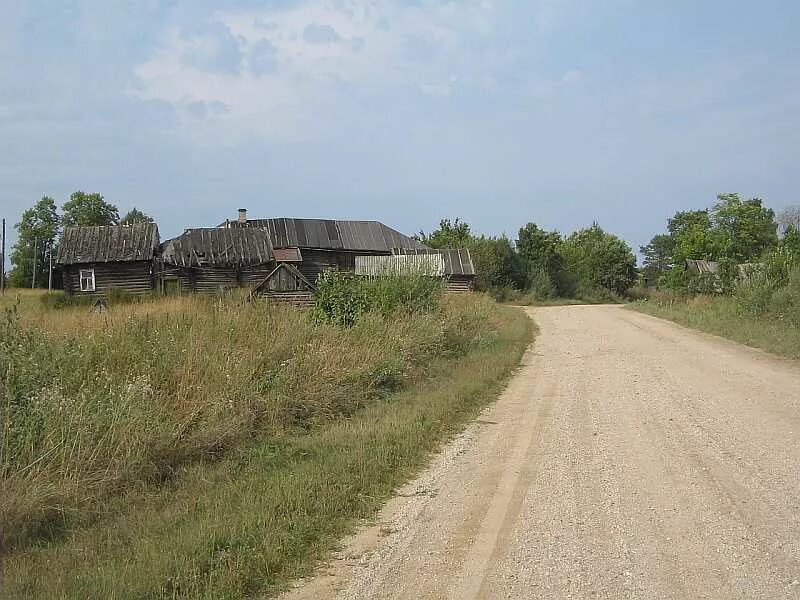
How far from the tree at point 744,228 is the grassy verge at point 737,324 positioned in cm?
3250

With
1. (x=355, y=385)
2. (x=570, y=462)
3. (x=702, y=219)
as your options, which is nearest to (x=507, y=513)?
(x=570, y=462)

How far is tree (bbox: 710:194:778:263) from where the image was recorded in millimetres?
65250

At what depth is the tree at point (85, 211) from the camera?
76.1 m

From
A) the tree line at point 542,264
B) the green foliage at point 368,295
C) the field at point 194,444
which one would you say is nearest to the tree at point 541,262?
the tree line at point 542,264

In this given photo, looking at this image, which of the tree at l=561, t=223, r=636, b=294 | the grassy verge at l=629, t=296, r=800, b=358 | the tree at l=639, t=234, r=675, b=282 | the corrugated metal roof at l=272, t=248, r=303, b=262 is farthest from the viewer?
the tree at l=639, t=234, r=675, b=282

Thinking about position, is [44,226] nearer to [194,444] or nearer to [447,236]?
[447,236]

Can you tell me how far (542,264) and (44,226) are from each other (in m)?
49.9

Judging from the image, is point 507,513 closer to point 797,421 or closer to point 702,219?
point 797,421

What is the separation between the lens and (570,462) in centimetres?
798

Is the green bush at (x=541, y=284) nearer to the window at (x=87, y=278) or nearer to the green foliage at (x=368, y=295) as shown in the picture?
the window at (x=87, y=278)

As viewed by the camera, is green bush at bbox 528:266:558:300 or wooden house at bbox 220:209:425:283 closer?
wooden house at bbox 220:209:425:283

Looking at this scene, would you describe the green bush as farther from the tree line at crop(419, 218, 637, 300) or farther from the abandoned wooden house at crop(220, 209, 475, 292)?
the abandoned wooden house at crop(220, 209, 475, 292)

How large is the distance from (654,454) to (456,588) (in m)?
4.21

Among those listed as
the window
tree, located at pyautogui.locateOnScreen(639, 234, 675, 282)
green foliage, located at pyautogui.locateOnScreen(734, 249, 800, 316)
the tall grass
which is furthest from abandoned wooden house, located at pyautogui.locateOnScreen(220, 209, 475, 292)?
tree, located at pyautogui.locateOnScreen(639, 234, 675, 282)
